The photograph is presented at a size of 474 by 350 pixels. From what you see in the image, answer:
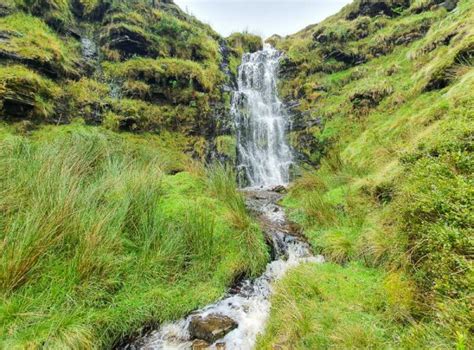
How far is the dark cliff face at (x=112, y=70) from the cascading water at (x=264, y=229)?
142 cm

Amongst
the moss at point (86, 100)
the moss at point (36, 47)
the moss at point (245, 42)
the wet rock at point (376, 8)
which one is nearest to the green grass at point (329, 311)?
the moss at point (86, 100)

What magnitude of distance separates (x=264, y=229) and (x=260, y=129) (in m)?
8.88

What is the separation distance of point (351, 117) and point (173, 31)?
10455 millimetres

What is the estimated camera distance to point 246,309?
371cm

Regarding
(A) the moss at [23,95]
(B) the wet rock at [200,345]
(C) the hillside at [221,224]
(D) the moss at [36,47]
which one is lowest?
(B) the wet rock at [200,345]

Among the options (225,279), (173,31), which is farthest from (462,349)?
(173,31)

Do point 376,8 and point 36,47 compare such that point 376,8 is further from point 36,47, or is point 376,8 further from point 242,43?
point 36,47

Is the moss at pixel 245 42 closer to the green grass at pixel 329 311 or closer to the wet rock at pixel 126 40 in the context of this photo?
the wet rock at pixel 126 40

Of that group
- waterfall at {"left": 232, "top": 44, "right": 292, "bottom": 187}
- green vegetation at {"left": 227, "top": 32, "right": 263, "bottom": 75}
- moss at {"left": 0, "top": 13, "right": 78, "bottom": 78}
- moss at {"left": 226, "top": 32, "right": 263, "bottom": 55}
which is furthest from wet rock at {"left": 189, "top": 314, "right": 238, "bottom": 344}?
moss at {"left": 226, "top": 32, "right": 263, "bottom": 55}

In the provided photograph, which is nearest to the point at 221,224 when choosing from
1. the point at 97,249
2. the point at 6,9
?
the point at 97,249

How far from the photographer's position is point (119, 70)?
12.4 meters

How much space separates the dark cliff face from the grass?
5.88m

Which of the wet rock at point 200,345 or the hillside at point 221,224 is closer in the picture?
the hillside at point 221,224

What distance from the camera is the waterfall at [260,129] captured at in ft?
40.4
